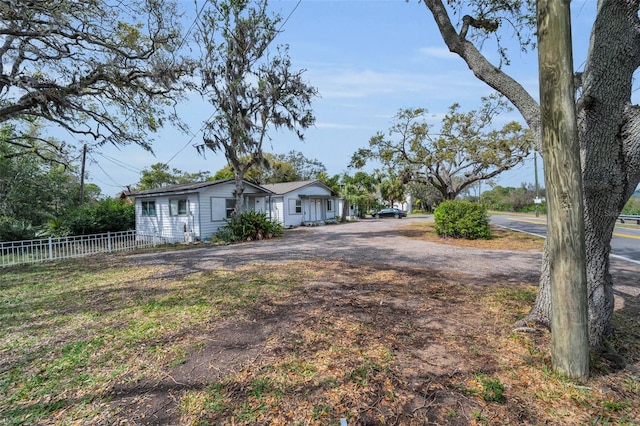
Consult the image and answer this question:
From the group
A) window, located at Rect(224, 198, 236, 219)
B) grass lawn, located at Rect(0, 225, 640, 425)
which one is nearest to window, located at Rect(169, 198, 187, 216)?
window, located at Rect(224, 198, 236, 219)

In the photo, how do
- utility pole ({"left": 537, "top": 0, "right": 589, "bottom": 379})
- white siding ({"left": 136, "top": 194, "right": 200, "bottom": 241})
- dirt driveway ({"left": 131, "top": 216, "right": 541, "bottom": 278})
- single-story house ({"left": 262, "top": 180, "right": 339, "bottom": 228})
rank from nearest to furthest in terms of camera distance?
utility pole ({"left": 537, "top": 0, "right": 589, "bottom": 379}) < dirt driveway ({"left": 131, "top": 216, "right": 541, "bottom": 278}) < white siding ({"left": 136, "top": 194, "right": 200, "bottom": 241}) < single-story house ({"left": 262, "top": 180, "right": 339, "bottom": 228})

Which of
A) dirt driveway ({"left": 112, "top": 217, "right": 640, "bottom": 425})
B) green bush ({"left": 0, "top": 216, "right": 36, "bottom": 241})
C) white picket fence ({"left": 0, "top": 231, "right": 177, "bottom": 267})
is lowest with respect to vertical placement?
dirt driveway ({"left": 112, "top": 217, "right": 640, "bottom": 425})

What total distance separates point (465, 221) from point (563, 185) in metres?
11.5

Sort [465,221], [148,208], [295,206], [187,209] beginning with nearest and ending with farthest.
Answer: [465,221] < [187,209] < [148,208] < [295,206]

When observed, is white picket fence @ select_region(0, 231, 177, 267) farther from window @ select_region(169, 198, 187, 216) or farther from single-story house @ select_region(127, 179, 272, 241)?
window @ select_region(169, 198, 187, 216)

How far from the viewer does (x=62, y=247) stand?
1084cm

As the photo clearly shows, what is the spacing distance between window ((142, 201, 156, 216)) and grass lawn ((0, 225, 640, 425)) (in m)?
12.8

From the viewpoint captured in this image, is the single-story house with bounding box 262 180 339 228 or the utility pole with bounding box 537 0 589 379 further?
the single-story house with bounding box 262 180 339 228

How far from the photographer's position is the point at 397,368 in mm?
2832

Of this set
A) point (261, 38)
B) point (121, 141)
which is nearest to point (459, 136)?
point (261, 38)

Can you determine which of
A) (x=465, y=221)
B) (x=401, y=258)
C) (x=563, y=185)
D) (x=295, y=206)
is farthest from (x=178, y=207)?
(x=563, y=185)

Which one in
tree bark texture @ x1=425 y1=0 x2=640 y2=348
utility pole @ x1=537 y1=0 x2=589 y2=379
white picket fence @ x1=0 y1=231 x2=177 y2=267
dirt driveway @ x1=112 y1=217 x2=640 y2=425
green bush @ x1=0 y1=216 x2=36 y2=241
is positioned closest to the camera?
dirt driveway @ x1=112 y1=217 x2=640 y2=425

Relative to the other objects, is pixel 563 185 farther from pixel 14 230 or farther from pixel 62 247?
pixel 14 230

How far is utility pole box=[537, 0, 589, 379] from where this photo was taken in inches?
94.5
